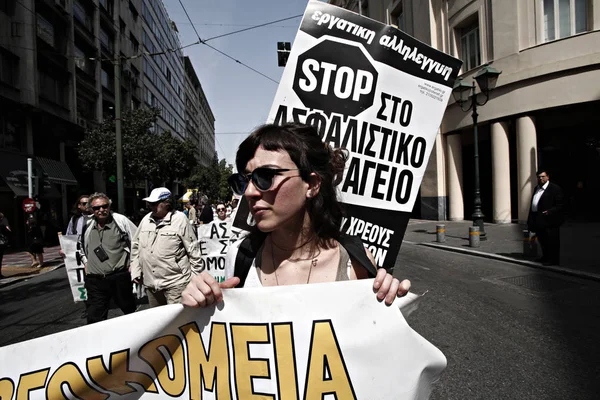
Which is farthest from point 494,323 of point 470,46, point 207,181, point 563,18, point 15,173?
point 207,181

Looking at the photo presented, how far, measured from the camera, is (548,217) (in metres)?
7.90

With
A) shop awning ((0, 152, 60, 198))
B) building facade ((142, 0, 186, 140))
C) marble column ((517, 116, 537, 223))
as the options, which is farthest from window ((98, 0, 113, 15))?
marble column ((517, 116, 537, 223))

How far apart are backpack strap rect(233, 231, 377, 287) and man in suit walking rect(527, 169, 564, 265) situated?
26.1 feet

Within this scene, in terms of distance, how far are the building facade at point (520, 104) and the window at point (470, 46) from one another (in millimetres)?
47

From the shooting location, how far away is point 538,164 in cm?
1620

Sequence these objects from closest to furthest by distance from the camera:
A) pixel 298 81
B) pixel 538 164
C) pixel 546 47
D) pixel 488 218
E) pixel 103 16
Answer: pixel 298 81 < pixel 546 47 < pixel 538 164 < pixel 488 218 < pixel 103 16

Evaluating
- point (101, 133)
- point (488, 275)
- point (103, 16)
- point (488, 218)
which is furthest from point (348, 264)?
point (103, 16)

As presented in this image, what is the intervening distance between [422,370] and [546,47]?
693 inches

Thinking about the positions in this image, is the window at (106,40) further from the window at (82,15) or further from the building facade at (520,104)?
the building facade at (520,104)

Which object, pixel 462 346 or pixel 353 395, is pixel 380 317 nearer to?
pixel 353 395

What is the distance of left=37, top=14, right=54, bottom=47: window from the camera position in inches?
757

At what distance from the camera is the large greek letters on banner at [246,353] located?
53.6 inches

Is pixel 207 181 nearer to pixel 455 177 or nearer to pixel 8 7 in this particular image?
pixel 8 7

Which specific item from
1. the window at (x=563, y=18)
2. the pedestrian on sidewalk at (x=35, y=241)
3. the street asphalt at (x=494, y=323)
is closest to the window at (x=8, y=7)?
the pedestrian on sidewalk at (x=35, y=241)
